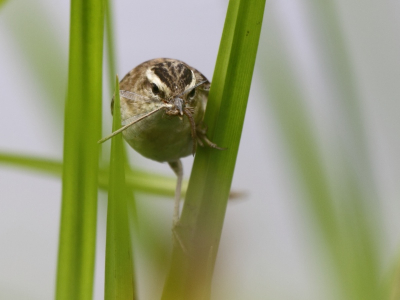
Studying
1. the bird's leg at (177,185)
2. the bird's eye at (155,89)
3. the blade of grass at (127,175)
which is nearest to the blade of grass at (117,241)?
the blade of grass at (127,175)

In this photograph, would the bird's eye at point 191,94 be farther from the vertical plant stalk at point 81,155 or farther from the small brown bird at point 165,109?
the vertical plant stalk at point 81,155

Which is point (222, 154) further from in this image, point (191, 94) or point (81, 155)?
point (191, 94)

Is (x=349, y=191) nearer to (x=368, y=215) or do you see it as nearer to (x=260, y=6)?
(x=368, y=215)

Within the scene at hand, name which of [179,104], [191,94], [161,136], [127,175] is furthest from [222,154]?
[161,136]

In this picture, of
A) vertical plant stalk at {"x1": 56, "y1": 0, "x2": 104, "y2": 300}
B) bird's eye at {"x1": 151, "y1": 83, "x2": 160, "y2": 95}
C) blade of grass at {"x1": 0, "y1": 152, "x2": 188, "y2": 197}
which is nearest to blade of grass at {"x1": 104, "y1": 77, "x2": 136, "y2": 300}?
vertical plant stalk at {"x1": 56, "y1": 0, "x2": 104, "y2": 300}

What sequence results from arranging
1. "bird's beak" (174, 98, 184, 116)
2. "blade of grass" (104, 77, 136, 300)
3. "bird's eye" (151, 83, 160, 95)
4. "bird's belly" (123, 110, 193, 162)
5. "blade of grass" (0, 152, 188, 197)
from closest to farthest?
"blade of grass" (104, 77, 136, 300) → "blade of grass" (0, 152, 188, 197) → "bird's beak" (174, 98, 184, 116) → "bird's eye" (151, 83, 160, 95) → "bird's belly" (123, 110, 193, 162)

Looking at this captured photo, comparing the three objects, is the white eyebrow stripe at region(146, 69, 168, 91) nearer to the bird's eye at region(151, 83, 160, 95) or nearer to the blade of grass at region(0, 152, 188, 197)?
the bird's eye at region(151, 83, 160, 95)
